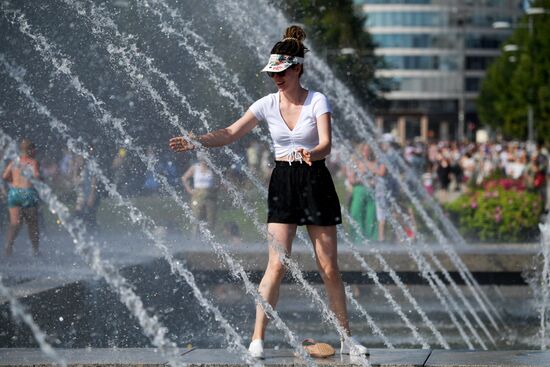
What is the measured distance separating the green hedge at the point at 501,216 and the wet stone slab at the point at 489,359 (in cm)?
1077

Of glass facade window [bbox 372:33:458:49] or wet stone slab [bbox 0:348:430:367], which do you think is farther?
glass facade window [bbox 372:33:458:49]

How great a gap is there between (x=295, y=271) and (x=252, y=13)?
11.1 meters

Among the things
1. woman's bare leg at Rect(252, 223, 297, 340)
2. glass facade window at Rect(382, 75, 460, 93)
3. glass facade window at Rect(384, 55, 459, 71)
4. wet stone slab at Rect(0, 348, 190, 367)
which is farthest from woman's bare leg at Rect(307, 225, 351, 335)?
glass facade window at Rect(382, 75, 460, 93)

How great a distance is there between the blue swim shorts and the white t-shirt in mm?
5388

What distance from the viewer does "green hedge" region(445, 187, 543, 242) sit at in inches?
655

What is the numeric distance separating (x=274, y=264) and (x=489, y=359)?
1.12 meters

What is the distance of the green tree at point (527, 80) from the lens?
192 ft

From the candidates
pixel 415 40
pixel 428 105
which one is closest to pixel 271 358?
pixel 415 40

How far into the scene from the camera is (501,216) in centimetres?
1669

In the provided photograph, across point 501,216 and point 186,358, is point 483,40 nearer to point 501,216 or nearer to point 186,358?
point 501,216

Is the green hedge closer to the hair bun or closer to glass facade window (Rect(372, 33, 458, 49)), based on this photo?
the hair bun

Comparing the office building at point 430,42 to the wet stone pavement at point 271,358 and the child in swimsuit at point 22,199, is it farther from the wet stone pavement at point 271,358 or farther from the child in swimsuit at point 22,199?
the wet stone pavement at point 271,358

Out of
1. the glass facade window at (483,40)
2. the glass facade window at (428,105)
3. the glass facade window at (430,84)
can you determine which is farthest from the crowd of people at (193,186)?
the glass facade window at (483,40)

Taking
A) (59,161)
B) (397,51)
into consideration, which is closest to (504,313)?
(59,161)
